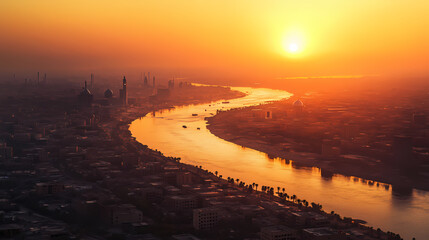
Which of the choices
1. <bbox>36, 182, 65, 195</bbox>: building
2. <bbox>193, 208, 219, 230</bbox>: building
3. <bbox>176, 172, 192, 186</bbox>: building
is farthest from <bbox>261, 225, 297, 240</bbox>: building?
<bbox>36, 182, 65, 195</bbox>: building

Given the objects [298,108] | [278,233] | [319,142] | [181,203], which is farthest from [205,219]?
[298,108]

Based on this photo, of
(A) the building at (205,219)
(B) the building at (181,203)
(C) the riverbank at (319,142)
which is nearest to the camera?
(A) the building at (205,219)

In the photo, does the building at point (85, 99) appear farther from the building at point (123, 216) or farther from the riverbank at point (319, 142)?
the building at point (123, 216)

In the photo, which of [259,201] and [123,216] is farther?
[259,201]

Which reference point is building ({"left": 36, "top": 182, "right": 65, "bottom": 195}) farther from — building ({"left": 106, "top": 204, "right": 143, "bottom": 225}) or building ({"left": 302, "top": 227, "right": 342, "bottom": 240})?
building ({"left": 302, "top": 227, "right": 342, "bottom": 240})

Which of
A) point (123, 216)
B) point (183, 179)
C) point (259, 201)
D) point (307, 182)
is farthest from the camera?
point (307, 182)

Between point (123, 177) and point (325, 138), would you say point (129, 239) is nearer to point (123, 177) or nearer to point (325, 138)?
point (123, 177)

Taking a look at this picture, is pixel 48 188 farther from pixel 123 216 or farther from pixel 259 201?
pixel 259 201

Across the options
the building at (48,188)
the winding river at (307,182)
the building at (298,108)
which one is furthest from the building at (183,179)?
the building at (298,108)
